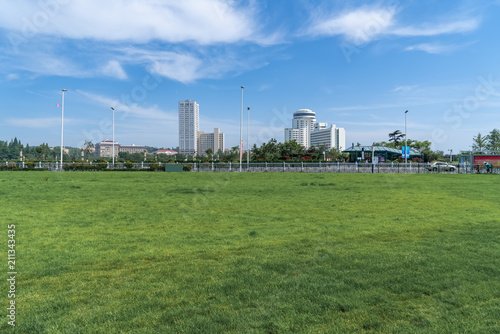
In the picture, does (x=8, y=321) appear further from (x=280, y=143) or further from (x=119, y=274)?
(x=280, y=143)

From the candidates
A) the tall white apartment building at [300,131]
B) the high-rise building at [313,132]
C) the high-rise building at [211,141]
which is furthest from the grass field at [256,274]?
the high-rise building at [211,141]

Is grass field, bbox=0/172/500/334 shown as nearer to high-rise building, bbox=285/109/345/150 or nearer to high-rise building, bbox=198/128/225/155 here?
high-rise building, bbox=285/109/345/150

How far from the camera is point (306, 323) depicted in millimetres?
3137

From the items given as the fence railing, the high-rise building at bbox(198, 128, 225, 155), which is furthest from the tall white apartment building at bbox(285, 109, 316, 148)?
the high-rise building at bbox(198, 128, 225, 155)

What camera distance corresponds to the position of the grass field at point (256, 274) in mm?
3209

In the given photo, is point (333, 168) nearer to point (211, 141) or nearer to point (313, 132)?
point (313, 132)

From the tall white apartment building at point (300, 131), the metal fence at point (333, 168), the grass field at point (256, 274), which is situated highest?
the tall white apartment building at point (300, 131)

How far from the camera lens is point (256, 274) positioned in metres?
4.38

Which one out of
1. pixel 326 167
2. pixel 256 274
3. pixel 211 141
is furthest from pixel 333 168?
pixel 211 141

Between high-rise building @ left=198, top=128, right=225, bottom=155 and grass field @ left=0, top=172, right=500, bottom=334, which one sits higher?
high-rise building @ left=198, top=128, right=225, bottom=155

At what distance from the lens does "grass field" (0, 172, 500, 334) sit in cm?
321

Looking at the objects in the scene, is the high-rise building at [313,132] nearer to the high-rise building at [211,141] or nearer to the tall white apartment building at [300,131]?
the tall white apartment building at [300,131]

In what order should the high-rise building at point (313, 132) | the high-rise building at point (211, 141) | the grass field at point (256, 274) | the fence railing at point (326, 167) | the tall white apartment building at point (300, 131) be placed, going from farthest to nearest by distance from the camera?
the high-rise building at point (211, 141) < the high-rise building at point (313, 132) < the tall white apartment building at point (300, 131) < the fence railing at point (326, 167) < the grass field at point (256, 274)

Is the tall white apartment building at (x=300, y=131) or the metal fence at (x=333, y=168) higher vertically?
the tall white apartment building at (x=300, y=131)
